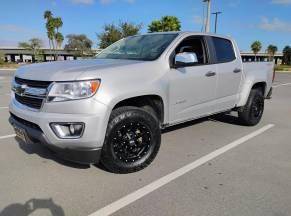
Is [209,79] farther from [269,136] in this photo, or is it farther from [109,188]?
[109,188]

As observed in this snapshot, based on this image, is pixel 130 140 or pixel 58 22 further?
pixel 58 22

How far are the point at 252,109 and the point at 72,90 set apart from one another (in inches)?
168

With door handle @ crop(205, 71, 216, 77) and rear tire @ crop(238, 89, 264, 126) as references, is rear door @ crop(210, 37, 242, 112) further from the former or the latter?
rear tire @ crop(238, 89, 264, 126)

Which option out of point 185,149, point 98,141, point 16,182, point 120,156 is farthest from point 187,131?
point 16,182

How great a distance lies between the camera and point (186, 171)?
429 centimetres

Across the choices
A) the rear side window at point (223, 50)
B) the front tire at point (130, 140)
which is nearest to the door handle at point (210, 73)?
the rear side window at point (223, 50)

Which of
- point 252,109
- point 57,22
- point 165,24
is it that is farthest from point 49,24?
point 252,109

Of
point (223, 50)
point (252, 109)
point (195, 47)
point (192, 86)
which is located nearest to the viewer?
point (192, 86)

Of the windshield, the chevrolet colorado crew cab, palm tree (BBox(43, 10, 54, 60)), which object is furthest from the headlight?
palm tree (BBox(43, 10, 54, 60))

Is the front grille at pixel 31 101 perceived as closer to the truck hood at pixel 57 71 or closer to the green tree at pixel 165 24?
the truck hood at pixel 57 71

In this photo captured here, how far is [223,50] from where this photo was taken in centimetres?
588

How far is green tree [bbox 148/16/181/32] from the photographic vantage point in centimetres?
4141

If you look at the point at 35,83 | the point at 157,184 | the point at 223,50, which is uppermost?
the point at 223,50

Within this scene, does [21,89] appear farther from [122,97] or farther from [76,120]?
[122,97]
